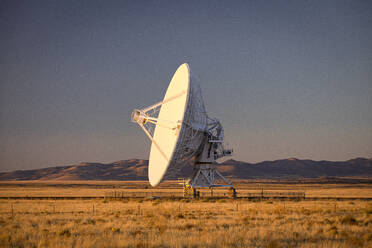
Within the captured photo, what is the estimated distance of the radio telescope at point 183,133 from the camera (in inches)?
1362

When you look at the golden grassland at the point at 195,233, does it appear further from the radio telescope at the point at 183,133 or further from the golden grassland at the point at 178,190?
the golden grassland at the point at 178,190

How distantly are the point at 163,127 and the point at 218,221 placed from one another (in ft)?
48.1

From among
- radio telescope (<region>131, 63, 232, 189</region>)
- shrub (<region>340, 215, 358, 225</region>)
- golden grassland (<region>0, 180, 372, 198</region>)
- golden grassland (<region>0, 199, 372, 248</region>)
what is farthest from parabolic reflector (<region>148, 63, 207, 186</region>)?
golden grassland (<region>0, 180, 372, 198</region>)

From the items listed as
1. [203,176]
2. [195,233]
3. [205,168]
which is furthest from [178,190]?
[195,233]

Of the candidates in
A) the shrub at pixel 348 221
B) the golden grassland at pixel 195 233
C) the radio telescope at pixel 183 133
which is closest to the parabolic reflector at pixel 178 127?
the radio telescope at pixel 183 133

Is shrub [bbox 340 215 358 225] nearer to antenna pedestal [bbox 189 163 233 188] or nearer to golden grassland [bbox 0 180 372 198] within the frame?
antenna pedestal [bbox 189 163 233 188]

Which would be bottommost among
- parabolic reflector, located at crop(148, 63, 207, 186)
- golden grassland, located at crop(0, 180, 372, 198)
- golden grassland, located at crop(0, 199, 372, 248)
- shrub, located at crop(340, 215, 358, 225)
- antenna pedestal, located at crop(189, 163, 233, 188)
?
golden grassland, located at crop(0, 180, 372, 198)

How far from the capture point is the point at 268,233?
19297 millimetres

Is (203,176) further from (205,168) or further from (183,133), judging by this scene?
(183,133)

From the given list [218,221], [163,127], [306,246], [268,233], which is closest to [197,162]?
[163,127]

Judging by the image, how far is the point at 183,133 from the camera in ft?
113

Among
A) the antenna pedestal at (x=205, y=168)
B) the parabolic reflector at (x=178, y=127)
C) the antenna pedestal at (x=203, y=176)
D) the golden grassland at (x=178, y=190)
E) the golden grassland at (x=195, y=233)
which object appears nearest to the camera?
the golden grassland at (x=195, y=233)

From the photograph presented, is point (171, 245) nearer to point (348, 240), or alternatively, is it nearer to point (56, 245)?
point (56, 245)

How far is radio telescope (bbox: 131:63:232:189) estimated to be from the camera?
34.6m
